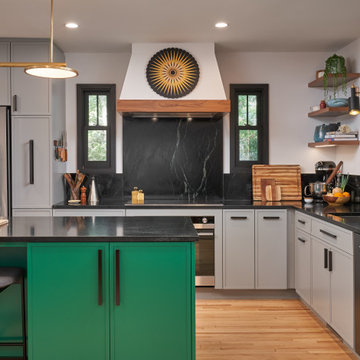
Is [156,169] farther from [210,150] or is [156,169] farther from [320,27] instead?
[320,27]

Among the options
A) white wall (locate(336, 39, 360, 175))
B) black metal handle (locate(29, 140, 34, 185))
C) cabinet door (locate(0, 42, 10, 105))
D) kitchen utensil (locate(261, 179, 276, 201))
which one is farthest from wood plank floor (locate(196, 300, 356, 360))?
cabinet door (locate(0, 42, 10, 105))

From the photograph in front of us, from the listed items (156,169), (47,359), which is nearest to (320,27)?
(156,169)

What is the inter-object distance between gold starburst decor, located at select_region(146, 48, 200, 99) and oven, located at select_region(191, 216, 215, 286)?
4.44ft

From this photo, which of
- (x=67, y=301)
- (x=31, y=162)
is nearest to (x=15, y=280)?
(x=67, y=301)

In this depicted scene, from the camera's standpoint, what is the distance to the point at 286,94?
5.09m

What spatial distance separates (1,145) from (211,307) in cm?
268

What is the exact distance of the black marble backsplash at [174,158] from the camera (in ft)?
16.8

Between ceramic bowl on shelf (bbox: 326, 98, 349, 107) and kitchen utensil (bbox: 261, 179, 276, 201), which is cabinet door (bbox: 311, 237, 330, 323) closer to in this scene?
kitchen utensil (bbox: 261, 179, 276, 201)

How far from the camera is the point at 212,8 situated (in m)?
3.69

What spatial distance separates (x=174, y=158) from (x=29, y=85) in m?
1.79

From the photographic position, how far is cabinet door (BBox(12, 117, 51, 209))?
4539 mm

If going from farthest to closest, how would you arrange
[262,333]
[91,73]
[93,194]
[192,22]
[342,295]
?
[91,73] < [93,194] < [192,22] < [262,333] < [342,295]

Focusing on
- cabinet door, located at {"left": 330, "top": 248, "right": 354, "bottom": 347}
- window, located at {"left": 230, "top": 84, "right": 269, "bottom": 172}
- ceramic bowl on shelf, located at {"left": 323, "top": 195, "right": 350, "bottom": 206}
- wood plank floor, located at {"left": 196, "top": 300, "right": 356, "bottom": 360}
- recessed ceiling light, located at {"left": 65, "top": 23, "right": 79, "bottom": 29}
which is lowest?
wood plank floor, located at {"left": 196, "top": 300, "right": 356, "bottom": 360}

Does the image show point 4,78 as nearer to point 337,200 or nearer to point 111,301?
point 111,301
